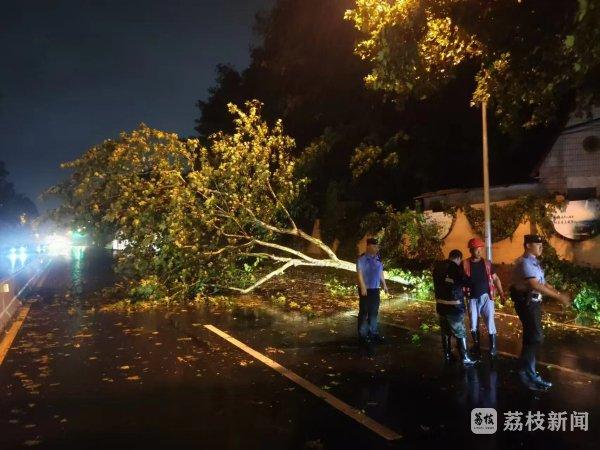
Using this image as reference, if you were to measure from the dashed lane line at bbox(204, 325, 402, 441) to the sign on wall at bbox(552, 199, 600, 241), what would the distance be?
957cm

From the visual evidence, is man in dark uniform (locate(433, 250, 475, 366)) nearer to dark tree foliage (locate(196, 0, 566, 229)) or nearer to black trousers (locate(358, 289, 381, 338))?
black trousers (locate(358, 289, 381, 338))

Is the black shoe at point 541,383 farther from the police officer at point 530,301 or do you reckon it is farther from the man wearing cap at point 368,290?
the man wearing cap at point 368,290

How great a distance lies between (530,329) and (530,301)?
306mm

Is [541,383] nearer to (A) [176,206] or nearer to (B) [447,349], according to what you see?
(B) [447,349]

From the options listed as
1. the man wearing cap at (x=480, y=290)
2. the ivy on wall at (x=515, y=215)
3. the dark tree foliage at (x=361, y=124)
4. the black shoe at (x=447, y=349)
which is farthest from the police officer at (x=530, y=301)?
the dark tree foliage at (x=361, y=124)

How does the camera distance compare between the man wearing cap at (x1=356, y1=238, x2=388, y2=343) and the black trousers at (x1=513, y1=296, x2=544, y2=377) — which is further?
the man wearing cap at (x1=356, y1=238, x2=388, y2=343)

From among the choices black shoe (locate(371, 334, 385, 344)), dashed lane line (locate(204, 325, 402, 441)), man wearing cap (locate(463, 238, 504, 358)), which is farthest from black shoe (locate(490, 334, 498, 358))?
dashed lane line (locate(204, 325, 402, 441))

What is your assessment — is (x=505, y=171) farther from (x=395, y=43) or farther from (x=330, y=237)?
(x=395, y=43)

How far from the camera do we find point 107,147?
49.4 feet

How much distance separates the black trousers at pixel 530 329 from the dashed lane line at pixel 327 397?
6.74ft

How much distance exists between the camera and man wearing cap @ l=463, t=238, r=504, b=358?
8.02 m

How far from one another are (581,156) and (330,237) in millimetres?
11460

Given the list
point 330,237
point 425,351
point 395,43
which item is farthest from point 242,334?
point 330,237

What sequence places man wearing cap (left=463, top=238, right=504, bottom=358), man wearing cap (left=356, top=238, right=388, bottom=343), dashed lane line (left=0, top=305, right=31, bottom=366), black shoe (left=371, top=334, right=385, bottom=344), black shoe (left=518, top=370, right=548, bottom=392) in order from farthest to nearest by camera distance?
1. dashed lane line (left=0, top=305, right=31, bottom=366)
2. black shoe (left=371, top=334, right=385, bottom=344)
3. man wearing cap (left=356, top=238, right=388, bottom=343)
4. man wearing cap (left=463, top=238, right=504, bottom=358)
5. black shoe (left=518, top=370, right=548, bottom=392)
